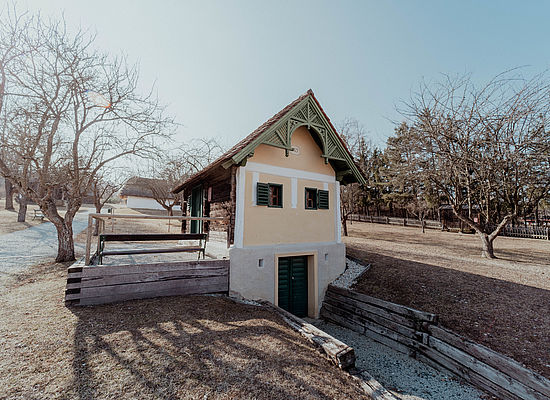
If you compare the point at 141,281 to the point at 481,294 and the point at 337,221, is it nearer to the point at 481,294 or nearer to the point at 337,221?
the point at 337,221

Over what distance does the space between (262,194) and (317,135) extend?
10.9 ft

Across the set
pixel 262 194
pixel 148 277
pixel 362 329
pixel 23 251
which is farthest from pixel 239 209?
pixel 23 251

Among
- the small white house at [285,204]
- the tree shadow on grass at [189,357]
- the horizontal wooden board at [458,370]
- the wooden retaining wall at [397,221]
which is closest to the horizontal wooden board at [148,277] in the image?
the tree shadow on grass at [189,357]

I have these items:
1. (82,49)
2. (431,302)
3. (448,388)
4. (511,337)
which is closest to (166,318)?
(448,388)

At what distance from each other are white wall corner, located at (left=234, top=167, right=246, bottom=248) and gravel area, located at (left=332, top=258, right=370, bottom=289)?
4.14 m

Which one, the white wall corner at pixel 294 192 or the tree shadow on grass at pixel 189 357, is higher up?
the white wall corner at pixel 294 192

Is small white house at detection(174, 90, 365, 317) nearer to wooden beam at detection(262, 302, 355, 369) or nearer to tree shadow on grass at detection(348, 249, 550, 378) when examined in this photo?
tree shadow on grass at detection(348, 249, 550, 378)

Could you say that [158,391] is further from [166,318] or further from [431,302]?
[431,302]

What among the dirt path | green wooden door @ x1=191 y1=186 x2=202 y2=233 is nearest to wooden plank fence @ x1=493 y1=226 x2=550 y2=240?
green wooden door @ x1=191 y1=186 x2=202 y2=233

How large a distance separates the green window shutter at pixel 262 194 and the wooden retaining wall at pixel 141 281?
2.10 m

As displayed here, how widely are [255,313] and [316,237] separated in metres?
3.94

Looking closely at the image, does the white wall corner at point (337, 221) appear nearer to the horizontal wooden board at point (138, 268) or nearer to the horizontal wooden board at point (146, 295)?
the horizontal wooden board at point (138, 268)

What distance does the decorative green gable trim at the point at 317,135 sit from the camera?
7.18 m

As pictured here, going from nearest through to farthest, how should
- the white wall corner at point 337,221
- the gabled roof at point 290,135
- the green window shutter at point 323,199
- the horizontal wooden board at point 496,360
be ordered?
the horizontal wooden board at point 496,360 < the gabled roof at point 290,135 < the green window shutter at point 323,199 < the white wall corner at point 337,221
